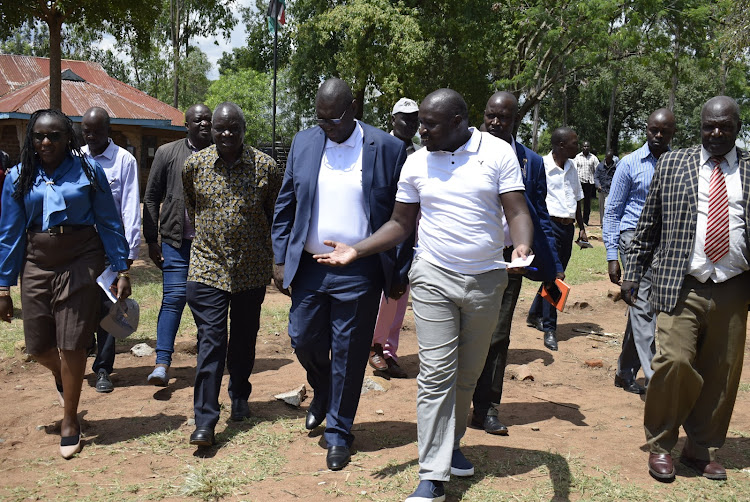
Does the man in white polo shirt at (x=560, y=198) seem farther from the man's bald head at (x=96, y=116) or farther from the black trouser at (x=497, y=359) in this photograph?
the man's bald head at (x=96, y=116)

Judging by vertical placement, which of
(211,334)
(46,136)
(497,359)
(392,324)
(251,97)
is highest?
(251,97)

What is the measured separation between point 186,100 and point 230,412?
4591cm

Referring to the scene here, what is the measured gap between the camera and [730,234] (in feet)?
13.3

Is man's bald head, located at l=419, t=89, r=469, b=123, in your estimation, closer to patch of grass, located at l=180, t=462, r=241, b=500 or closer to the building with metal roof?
patch of grass, located at l=180, t=462, r=241, b=500

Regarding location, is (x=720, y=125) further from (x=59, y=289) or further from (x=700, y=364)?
(x=59, y=289)

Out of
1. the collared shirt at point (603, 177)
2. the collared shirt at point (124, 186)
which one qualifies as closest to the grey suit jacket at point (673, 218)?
the collared shirt at point (124, 186)

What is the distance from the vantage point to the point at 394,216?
4.05m

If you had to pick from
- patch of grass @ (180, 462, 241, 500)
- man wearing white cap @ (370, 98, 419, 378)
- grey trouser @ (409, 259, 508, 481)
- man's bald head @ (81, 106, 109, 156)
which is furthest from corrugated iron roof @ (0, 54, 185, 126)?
grey trouser @ (409, 259, 508, 481)

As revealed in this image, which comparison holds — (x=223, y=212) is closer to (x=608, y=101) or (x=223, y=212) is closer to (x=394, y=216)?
(x=394, y=216)

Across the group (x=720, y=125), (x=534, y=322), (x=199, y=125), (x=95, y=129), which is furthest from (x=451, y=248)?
(x=534, y=322)

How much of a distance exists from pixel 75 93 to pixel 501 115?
23.6 meters

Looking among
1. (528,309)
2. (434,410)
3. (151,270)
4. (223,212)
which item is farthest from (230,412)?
(151,270)

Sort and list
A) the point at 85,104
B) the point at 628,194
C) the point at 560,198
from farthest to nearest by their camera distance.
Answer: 1. the point at 85,104
2. the point at 560,198
3. the point at 628,194

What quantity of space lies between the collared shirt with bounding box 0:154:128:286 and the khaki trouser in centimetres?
355
